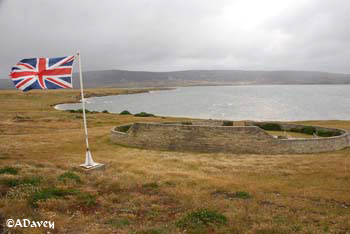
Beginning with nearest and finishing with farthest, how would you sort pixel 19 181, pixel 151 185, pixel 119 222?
1. pixel 119 222
2. pixel 19 181
3. pixel 151 185

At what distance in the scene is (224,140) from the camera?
18.4 metres

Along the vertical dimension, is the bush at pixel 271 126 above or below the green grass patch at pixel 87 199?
below

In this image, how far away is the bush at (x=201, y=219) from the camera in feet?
19.6

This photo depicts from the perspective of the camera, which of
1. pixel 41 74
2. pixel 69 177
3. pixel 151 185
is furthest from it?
pixel 41 74

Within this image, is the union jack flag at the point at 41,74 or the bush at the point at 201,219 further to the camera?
the union jack flag at the point at 41,74

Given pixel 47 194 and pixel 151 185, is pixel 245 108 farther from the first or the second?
pixel 47 194

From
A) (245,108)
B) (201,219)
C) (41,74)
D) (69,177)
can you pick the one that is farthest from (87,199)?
(245,108)

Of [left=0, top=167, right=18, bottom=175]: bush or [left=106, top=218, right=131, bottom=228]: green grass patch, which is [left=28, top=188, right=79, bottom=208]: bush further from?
[left=0, top=167, right=18, bottom=175]: bush

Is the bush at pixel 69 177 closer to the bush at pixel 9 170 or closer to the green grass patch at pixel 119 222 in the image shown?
the bush at pixel 9 170

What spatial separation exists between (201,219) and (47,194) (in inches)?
Result: 182

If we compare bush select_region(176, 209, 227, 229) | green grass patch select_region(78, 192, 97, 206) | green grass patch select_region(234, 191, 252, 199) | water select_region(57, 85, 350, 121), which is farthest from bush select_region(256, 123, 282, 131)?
water select_region(57, 85, 350, 121)

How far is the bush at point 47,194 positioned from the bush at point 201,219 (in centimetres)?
388

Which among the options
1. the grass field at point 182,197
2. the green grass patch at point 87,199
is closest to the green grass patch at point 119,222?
the grass field at point 182,197

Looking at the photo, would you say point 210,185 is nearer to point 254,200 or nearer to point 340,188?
point 254,200
